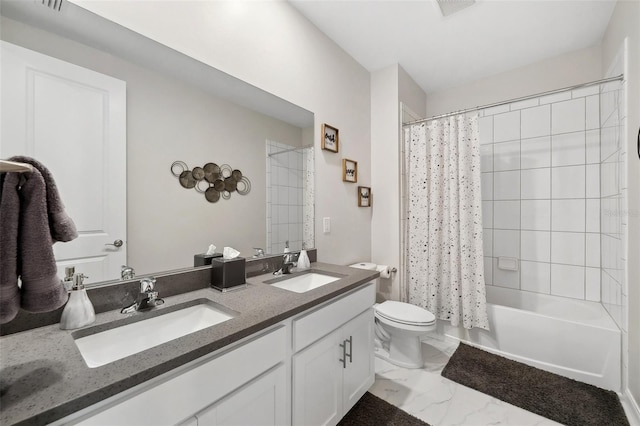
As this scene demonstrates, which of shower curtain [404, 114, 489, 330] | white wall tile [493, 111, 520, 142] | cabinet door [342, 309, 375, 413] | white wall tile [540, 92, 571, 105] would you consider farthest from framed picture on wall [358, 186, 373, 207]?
white wall tile [540, 92, 571, 105]

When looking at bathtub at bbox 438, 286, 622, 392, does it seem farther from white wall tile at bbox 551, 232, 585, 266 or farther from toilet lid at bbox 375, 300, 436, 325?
toilet lid at bbox 375, 300, 436, 325

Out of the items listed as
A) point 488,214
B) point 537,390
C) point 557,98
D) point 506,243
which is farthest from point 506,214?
point 537,390

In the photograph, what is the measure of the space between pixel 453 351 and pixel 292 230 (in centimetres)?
169

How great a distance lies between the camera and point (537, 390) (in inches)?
67.8

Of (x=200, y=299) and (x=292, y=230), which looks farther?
(x=292, y=230)

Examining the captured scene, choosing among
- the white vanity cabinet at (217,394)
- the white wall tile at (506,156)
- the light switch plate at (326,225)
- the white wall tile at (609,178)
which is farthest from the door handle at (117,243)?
the white wall tile at (506,156)

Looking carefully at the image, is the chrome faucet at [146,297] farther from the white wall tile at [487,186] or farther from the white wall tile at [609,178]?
the white wall tile at [487,186]

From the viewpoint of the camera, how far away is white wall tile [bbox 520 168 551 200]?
2471 mm

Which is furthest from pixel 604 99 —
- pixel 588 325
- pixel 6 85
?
pixel 6 85

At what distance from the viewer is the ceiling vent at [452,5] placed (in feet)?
5.87

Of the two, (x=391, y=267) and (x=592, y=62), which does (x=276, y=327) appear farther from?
(x=592, y=62)

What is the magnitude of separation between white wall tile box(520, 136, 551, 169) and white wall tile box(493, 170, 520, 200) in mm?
120

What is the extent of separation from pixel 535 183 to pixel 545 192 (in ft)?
0.37

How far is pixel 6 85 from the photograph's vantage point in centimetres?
83
